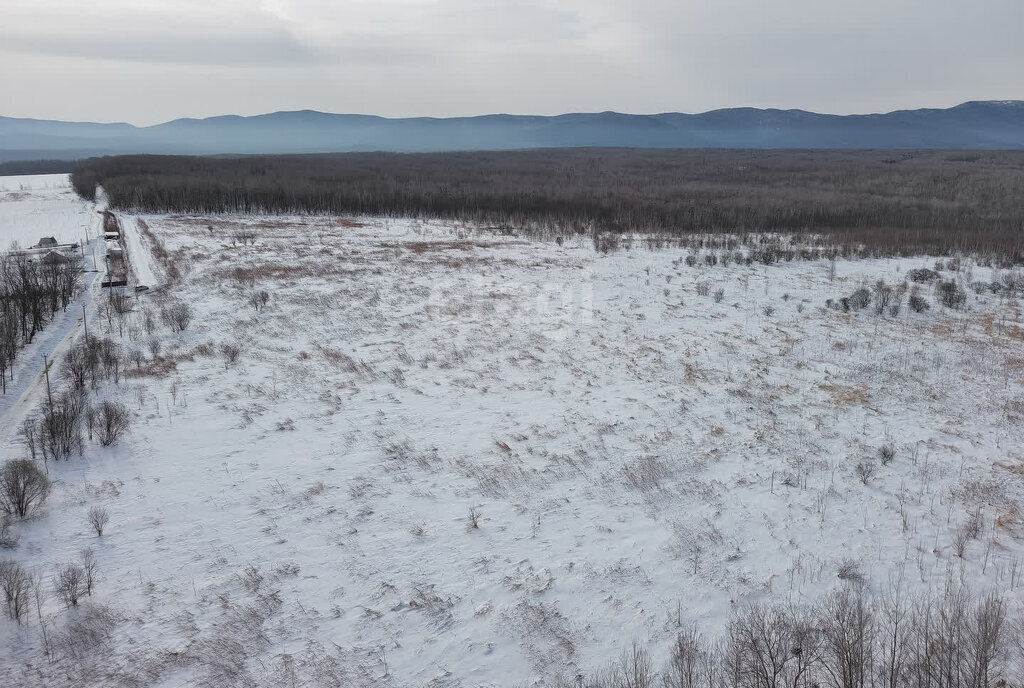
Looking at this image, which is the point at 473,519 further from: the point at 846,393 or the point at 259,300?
the point at 259,300

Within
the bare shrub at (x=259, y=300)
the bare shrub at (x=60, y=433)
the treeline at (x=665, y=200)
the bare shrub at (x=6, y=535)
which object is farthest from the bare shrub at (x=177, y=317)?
the treeline at (x=665, y=200)

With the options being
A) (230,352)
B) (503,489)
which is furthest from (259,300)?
(503,489)

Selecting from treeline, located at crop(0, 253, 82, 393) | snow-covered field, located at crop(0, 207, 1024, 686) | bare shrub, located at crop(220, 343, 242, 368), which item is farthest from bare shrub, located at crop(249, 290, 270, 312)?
treeline, located at crop(0, 253, 82, 393)

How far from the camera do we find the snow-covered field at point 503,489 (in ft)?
16.9

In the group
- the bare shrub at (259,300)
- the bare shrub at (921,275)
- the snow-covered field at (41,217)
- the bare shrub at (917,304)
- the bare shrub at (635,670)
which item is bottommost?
the bare shrub at (635,670)

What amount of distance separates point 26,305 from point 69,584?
36.4 ft

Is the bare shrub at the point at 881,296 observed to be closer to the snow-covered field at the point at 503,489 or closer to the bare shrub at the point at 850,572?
the snow-covered field at the point at 503,489

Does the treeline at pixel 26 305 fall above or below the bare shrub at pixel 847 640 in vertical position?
above

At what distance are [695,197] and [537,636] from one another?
161ft

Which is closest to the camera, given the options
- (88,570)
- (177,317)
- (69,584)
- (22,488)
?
(69,584)

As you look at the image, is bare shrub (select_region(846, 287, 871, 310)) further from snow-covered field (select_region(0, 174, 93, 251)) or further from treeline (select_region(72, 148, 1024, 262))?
snow-covered field (select_region(0, 174, 93, 251))

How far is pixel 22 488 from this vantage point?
21.7ft

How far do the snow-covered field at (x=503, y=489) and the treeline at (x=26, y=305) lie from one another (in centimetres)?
213

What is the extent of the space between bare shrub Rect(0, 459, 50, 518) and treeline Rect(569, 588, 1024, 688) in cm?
638
